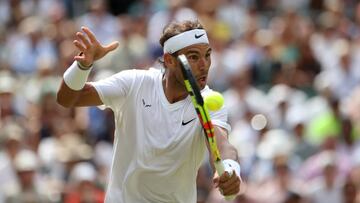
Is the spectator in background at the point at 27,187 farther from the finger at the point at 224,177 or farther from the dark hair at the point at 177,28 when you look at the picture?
→ the finger at the point at 224,177

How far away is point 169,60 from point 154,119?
416mm

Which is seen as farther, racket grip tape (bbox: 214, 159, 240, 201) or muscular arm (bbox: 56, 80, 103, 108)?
muscular arm (bbox: 56, 80, 103, 108)

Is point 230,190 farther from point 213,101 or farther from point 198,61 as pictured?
point 198,61

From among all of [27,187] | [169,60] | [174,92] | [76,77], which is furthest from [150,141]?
[27,187]

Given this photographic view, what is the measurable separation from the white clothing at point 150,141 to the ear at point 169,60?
155 mm

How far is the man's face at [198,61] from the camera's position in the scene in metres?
7.26

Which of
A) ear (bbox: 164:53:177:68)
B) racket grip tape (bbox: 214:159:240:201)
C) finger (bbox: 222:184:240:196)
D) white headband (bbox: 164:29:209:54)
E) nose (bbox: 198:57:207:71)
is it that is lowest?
finger (bbox: 222:184:240:196)

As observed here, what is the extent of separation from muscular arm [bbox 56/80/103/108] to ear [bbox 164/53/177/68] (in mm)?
525

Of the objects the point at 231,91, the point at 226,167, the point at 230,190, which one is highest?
the point at 231,91

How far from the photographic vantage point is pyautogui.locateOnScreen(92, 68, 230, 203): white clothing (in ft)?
24.4

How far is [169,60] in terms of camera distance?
24.7 ft

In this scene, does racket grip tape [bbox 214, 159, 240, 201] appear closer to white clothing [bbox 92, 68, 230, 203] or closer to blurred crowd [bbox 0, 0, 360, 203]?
white clothing [bbox 92, 68, 230, 203]

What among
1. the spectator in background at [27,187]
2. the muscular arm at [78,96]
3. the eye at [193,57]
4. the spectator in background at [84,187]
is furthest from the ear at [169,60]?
the spectator in background at [27,187]

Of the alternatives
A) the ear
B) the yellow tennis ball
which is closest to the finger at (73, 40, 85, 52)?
the ear
